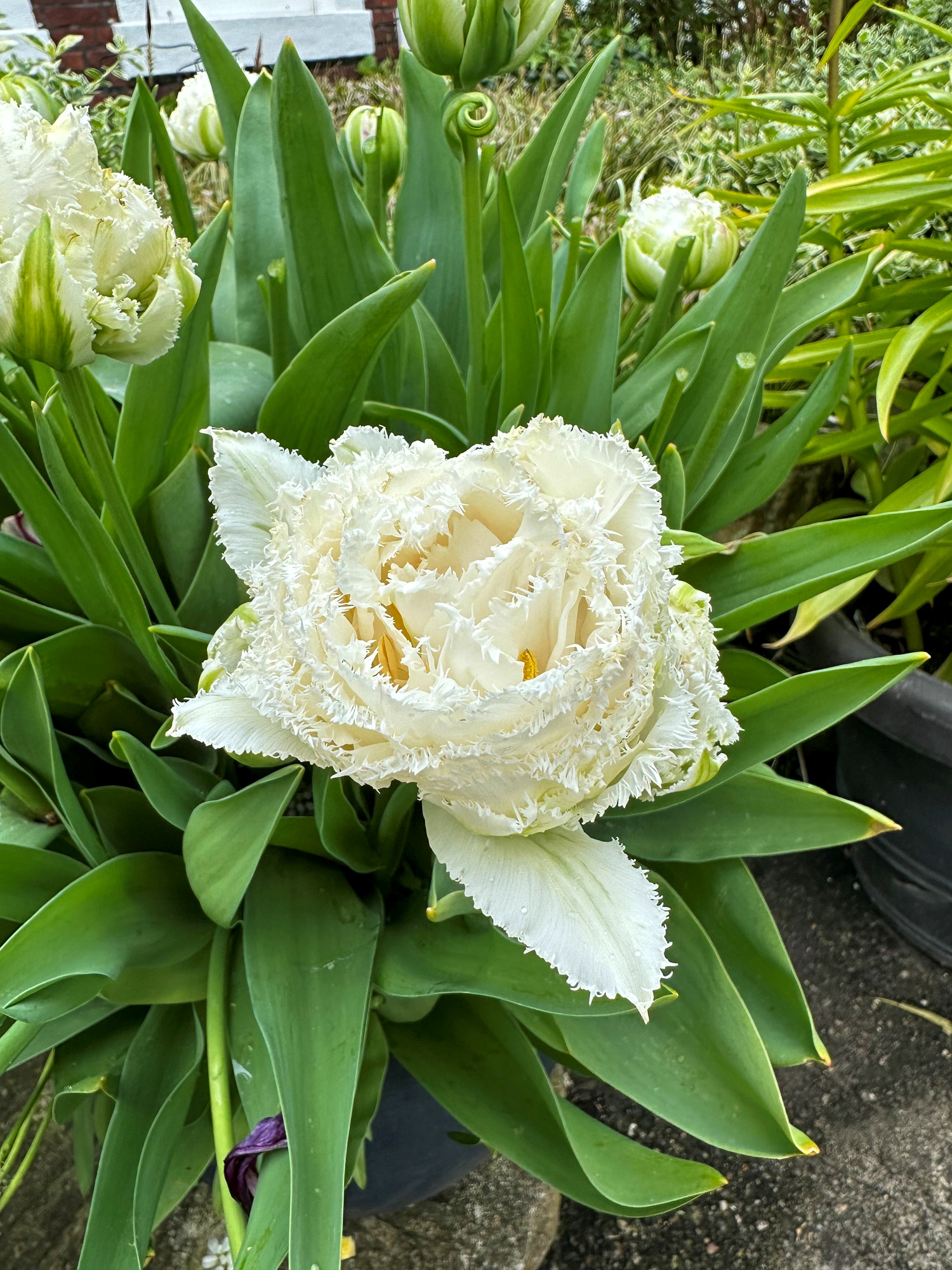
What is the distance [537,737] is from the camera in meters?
0.25

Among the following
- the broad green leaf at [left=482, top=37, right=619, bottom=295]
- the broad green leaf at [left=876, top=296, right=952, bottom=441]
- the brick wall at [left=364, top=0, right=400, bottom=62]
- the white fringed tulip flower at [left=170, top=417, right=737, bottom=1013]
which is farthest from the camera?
the brick wall at [left=364, top=0, right=400, bottom=62]

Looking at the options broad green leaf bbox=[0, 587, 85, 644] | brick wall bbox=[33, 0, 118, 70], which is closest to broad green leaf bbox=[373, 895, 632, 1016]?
broad green leaf bbox=[0, 587, 85, 644]

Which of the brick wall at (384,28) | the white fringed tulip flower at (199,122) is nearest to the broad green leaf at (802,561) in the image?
the white fringed tulip flower at (199,122)

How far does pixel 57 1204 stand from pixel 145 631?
0.56 m

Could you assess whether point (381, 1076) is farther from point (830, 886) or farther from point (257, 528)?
point (830, 886)

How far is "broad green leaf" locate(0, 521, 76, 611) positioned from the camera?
466mm

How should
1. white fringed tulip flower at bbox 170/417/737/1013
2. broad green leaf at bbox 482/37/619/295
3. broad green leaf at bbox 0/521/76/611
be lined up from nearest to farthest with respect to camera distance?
white fringed tulip flower at bbox 170/417/737/1013 → broad green leaf at bbox 0/521/76/611 → broad green leaf at bbox 482/37/619/295

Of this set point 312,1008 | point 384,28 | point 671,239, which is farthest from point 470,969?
point 384,28

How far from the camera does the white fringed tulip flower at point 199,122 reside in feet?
2.00

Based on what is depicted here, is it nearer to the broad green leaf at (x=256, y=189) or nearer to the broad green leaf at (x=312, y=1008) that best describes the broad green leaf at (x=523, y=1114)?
the broad green leaf at (x=312, y=1008)

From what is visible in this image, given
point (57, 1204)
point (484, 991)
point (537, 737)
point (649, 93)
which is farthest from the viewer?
point (649, 93)

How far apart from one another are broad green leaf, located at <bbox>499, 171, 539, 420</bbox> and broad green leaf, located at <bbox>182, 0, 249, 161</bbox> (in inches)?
7.0

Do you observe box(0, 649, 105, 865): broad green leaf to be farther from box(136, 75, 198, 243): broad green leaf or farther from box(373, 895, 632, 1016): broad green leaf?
box(136, 75, 198, 243): broad green leaf

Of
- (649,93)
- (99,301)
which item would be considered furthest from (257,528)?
(649,93)
